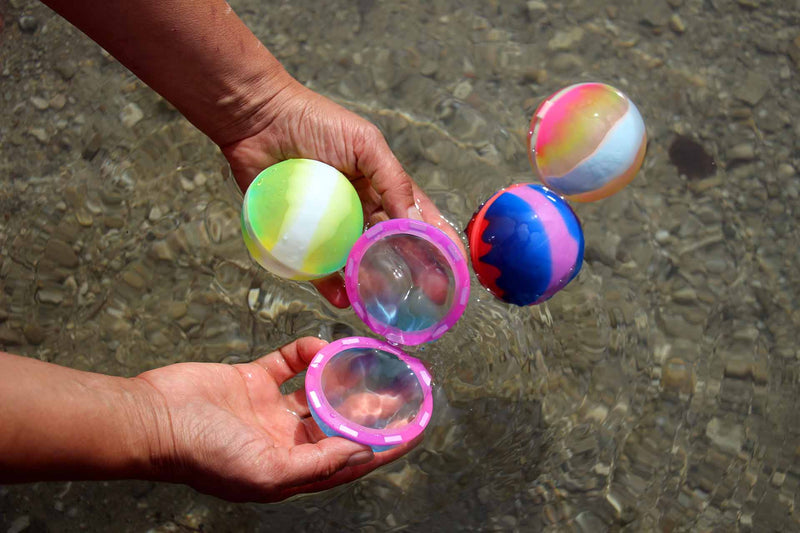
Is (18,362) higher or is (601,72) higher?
(18,362)

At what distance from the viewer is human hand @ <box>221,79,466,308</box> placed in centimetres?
221

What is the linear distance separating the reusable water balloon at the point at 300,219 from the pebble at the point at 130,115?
44.8 inches

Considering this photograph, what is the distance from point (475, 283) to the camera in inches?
104

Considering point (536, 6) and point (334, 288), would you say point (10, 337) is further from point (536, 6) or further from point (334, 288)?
point (536, 6)

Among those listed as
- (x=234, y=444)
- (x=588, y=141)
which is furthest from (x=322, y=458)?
(x=588, y=141)

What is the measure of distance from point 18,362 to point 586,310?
6.14ft

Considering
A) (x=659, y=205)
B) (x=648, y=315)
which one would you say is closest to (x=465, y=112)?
(x=659, y=205)

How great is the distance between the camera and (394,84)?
3.04 m

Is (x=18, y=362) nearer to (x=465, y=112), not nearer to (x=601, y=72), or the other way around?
(x=465, y=112)

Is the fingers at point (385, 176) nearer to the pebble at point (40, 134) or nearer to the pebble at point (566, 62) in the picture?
the pebble at point (566, 62)

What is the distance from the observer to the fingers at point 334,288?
7.47ft

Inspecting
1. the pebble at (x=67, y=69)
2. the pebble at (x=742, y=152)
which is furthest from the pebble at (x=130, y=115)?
the pebble at (x=742, y=152)

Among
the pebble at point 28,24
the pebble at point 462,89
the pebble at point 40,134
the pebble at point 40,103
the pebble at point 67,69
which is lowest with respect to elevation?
the pebble at point 462,89

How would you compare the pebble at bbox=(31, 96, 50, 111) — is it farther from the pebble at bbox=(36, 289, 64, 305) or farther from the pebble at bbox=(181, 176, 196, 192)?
the pebble at bbox=(36, 289, 64, 305)
